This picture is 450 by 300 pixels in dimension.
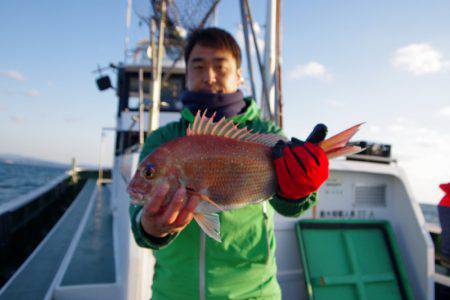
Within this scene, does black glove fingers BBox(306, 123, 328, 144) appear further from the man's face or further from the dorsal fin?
the man's face

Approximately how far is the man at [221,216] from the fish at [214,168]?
0.25 ft

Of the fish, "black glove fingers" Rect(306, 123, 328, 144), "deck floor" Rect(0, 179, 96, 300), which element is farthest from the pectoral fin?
"deck floor" Rect(0, 179, 96, 300)

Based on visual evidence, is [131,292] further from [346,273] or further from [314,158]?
[346,273]

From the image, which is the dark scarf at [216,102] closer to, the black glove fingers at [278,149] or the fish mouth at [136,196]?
the black glove fingers at [278,149]

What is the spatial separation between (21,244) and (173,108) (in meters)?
6.57

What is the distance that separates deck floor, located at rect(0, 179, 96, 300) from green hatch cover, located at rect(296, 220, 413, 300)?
392 centimetres

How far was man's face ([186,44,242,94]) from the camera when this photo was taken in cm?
254

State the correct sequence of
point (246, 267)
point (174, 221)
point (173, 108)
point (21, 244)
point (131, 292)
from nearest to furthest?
point (174, 221), point (246, 267), point (131, 292), point (21, 244), point (173, 108)

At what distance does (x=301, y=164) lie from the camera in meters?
1.91

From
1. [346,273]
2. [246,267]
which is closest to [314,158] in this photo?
[246,267]

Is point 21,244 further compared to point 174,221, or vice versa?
point 21,244

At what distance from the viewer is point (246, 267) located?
7.19 feet

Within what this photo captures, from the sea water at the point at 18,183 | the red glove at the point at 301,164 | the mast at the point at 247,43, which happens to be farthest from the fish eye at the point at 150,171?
the sea water at the point at 18,183

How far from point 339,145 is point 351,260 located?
10.7 feet
